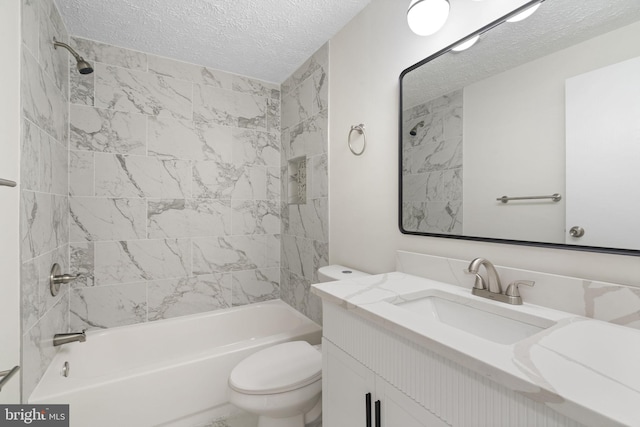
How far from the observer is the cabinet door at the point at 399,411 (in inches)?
28.4

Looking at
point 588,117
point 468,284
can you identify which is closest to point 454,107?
point 588,117

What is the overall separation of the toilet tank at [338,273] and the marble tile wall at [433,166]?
439 mm

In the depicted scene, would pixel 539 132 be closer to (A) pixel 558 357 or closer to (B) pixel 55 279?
(A) pixel 558 357

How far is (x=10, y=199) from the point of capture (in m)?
1.04

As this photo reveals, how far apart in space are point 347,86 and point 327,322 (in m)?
1.47

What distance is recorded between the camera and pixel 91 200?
2.02 meters

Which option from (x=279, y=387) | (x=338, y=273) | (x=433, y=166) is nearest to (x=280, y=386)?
(x=279, y=387)

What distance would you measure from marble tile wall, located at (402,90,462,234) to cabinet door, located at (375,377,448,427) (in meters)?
0.69

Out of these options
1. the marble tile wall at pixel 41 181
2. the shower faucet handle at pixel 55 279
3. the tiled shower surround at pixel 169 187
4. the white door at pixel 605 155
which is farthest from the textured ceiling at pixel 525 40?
the shower faucet handle at pixel 55 279

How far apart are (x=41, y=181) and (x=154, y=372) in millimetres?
1136

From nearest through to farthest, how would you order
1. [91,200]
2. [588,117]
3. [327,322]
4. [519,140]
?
[588,117]
[519,140]
[327,322]
[91,200]

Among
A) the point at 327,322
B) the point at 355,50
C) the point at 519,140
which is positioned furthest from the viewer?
the point at 355,50

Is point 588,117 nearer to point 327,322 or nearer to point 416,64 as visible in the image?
point 416,64

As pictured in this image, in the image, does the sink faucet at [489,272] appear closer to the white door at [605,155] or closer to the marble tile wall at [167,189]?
the white door at [605,155]
